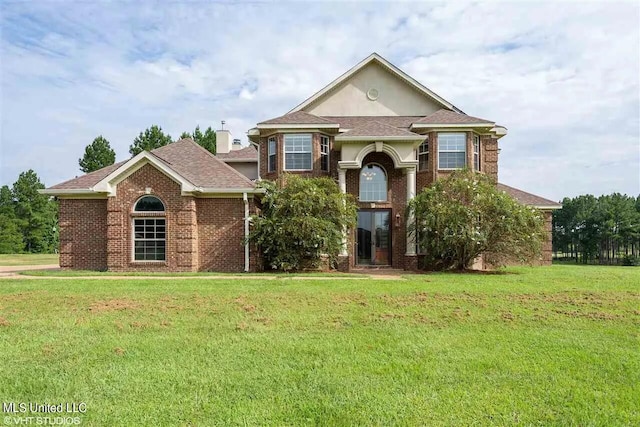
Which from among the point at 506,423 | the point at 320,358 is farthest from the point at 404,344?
the point at 506,423

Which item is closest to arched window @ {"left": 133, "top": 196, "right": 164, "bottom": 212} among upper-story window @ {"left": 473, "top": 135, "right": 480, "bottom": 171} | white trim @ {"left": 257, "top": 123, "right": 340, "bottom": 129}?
white trim @ {"left": 257, "top": 123, "right": 340, "bottom": 129}

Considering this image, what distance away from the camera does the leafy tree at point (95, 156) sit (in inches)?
1960

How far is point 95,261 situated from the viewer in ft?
55.0

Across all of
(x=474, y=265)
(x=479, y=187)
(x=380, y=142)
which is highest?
(x=380, y=142)

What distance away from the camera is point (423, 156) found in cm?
1936

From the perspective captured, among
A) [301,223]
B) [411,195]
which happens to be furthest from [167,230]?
[411,195]

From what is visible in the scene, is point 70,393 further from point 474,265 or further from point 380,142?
point 474,265

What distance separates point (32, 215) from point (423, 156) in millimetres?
56505

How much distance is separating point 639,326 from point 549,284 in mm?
5047

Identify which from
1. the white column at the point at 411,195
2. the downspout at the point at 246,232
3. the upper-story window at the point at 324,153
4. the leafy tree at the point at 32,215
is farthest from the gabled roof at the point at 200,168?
the leafy tree at the point at 32,215

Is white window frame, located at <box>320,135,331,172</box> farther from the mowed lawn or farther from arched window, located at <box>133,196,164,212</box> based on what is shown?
the mowed lawn

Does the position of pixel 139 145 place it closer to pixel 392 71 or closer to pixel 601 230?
pixel 392 71

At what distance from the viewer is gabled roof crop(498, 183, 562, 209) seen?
2177 cm

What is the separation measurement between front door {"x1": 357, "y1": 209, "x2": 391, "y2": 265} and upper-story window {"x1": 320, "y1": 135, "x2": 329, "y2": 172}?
8.47 ft
